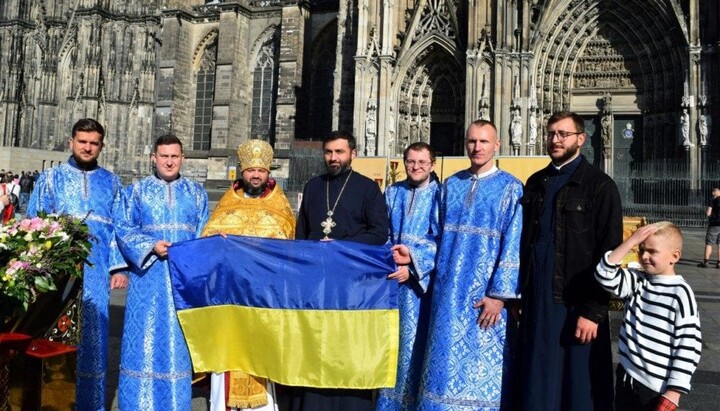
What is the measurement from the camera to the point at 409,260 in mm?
3992

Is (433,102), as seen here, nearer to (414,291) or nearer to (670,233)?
(414,291)

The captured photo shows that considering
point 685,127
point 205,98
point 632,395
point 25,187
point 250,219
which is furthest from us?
point 205,98

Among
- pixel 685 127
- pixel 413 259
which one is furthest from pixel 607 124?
pixel 413 259

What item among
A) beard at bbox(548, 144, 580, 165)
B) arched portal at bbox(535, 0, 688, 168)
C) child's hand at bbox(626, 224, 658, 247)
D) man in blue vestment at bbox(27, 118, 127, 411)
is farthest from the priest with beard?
arched portal at bbox(535, 0, 688, 168)

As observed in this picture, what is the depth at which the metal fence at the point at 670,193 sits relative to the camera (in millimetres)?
18016

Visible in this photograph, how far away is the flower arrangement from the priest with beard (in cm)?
107

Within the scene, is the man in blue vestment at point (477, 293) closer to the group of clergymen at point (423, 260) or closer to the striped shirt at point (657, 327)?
the group of clergymen at point (423, 260)

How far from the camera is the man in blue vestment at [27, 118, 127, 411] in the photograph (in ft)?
14.3

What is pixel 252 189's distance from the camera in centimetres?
445

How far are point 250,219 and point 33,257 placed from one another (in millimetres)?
1554

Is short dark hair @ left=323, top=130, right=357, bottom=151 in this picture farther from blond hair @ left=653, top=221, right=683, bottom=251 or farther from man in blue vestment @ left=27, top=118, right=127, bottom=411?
blond hair @ left=653, top=221, right=683, bottom=251

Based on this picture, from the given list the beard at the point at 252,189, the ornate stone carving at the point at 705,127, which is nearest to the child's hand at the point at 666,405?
the beard at the point at 252,189

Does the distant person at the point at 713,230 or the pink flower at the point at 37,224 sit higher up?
the distant person at the point at 713,230

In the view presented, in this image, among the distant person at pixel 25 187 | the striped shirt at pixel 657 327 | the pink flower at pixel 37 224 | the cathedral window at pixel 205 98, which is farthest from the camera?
the cathedral window at pixel 205 98
